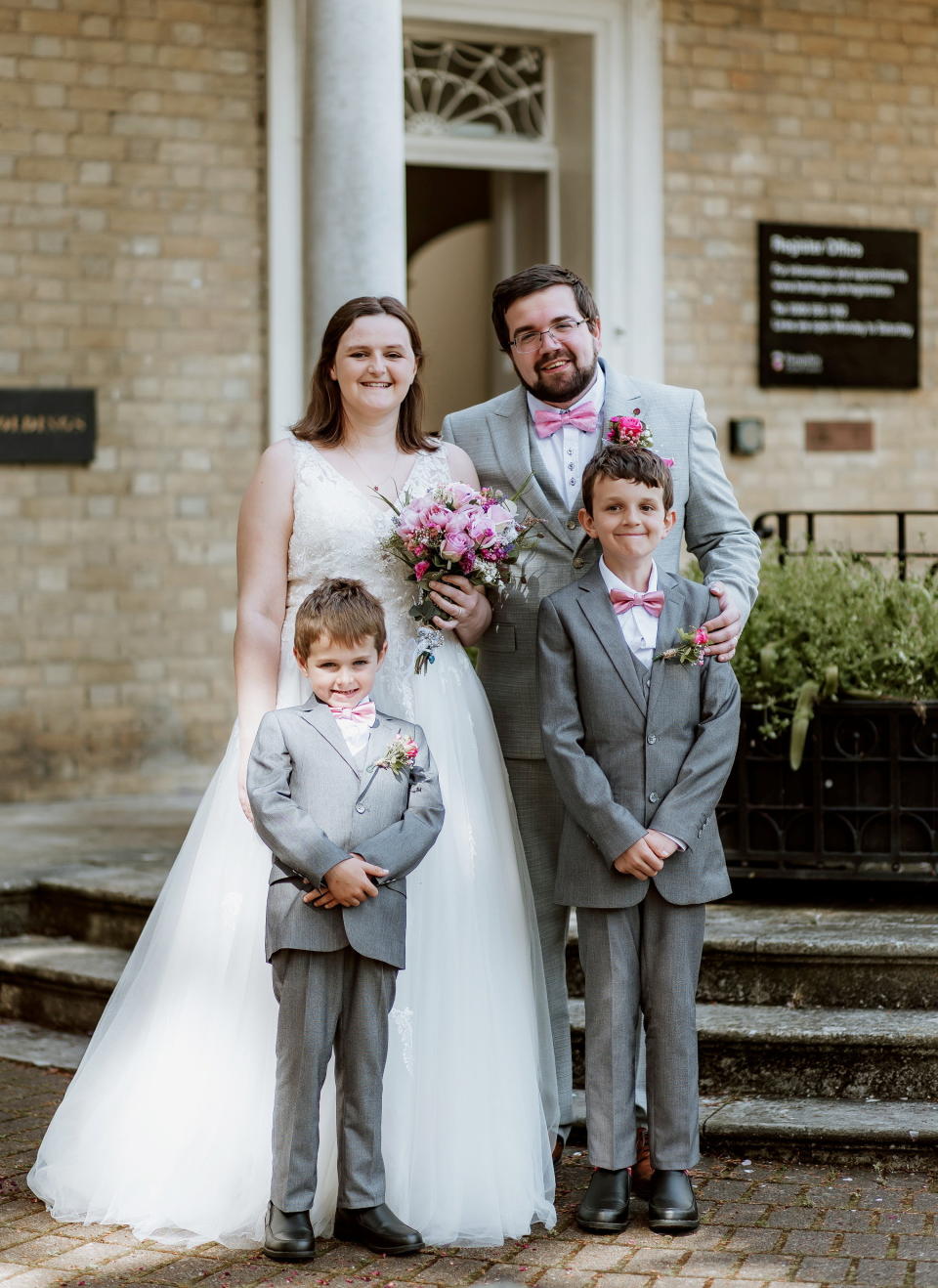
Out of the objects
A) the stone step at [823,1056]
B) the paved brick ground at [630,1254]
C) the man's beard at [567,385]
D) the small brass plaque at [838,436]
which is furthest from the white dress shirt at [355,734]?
the small brass plaque at [838,436]

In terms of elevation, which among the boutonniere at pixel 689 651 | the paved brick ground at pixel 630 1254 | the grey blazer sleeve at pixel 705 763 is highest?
the boutonniere at pixel 689 651

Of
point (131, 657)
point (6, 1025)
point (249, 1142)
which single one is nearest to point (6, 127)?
point (131, 657)

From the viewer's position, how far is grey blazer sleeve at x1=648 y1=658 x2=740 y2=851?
146 inches

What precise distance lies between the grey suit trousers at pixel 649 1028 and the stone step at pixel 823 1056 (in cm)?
79

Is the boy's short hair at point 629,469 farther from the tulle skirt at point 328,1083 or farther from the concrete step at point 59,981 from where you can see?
the concrete step at point 59,981

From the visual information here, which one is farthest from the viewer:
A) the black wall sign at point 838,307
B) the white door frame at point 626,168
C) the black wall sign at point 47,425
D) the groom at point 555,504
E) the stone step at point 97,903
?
the black wall sign at point 838,307

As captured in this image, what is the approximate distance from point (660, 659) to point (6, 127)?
206 inches

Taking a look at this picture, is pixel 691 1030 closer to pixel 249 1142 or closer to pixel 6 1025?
pixel 249 1142

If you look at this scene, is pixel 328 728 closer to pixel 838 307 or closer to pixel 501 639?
pixel 501 639

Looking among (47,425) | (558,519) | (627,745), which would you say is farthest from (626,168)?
(627,745)

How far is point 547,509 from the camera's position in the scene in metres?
4.03

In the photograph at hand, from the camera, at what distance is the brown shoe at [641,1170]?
3930 millimetres

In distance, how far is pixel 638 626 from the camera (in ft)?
12.5

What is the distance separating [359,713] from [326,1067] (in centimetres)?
75
